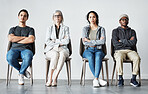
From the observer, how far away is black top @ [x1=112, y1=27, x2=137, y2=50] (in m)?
3.55

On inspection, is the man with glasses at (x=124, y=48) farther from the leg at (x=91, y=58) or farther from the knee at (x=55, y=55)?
the knee at (x=55, y=55)

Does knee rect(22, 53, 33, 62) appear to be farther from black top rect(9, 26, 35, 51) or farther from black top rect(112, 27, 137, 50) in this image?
black top rect(112, 27, 137, 50)

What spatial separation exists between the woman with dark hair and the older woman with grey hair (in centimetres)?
31

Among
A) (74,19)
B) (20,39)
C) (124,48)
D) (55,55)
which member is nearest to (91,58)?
(55,55)

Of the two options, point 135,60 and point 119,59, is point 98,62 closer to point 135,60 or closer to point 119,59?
point 119,59

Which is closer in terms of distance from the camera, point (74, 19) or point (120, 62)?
point (120, 62)

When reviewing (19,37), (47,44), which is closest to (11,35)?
(19,37)

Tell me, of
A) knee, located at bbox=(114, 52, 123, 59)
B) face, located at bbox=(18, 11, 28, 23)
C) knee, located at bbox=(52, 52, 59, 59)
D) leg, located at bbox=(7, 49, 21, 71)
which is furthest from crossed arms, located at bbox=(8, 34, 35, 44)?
knee, located at bbox=(114, 52, 123, 59)

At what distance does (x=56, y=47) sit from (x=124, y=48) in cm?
110

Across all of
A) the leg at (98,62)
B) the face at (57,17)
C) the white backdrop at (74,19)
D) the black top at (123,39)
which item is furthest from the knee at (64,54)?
the white backdrop at (74,19)

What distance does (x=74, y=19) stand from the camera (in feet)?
14.9

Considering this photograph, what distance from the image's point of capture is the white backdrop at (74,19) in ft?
14.6

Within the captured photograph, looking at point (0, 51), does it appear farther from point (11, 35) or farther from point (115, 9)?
point (115, 9)

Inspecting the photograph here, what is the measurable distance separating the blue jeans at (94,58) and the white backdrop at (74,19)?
112 centimetres
